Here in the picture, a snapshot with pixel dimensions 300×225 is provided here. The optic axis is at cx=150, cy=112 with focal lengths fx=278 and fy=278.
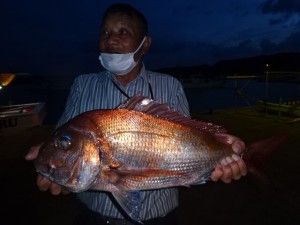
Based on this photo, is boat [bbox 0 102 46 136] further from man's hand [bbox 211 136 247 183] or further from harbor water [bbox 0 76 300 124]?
man's hand [bbox 211 136 247 183]

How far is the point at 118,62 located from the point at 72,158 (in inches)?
43.3

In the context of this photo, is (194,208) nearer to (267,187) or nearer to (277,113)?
(267,187)

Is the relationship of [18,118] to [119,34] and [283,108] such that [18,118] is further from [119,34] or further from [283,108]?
[283,108]

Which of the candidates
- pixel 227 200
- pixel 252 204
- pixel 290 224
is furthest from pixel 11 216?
pixel 290 224

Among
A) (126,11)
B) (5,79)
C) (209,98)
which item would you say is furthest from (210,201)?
(209,98)

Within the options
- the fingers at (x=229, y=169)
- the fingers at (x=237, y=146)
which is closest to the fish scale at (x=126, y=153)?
the fingers at (x=229, y=169)

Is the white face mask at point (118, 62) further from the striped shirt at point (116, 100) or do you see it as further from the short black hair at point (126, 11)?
the short black hair at point (126, 11)

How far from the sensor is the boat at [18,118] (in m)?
11.9

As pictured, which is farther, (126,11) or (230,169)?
(126,11)

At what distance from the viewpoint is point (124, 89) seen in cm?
275

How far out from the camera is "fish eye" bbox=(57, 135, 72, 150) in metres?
1.96

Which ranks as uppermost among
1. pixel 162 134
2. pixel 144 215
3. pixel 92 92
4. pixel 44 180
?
pixel 92 92

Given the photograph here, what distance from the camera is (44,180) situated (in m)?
2.15

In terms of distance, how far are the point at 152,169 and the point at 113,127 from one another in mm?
418
